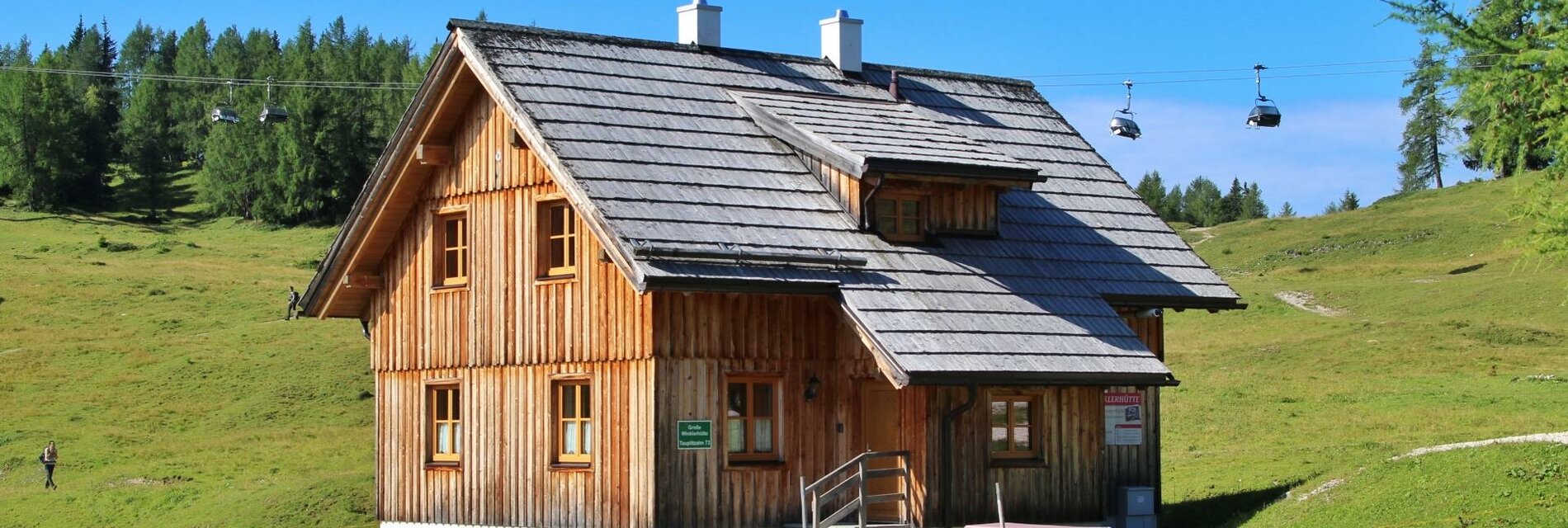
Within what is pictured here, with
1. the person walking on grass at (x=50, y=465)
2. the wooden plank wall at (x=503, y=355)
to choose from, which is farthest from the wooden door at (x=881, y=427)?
the person walking on grass at (x=50, y=465)

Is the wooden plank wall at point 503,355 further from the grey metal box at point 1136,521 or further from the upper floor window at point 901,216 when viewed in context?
the grey metal box at point 1136,521

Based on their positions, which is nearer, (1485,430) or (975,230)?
(975,230)

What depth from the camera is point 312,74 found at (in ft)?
474

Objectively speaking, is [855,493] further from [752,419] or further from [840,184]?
[840,184]

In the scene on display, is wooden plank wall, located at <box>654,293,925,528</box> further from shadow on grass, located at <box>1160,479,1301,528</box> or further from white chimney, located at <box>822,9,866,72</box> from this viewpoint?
white chimney, located at <box>822,9,866,72</box>

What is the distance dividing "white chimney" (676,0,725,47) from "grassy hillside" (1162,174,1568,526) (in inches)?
400

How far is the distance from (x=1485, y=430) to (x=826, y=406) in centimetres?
1613

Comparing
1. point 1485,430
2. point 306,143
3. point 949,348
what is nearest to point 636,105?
point 949,348

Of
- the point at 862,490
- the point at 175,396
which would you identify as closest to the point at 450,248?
the point at 862,490

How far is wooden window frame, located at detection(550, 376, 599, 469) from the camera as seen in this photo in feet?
83.4

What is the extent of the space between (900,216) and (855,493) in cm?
390

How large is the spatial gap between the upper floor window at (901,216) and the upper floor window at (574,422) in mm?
4612

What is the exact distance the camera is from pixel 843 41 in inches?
1253

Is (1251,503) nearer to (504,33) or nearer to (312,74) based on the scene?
(504,33)
